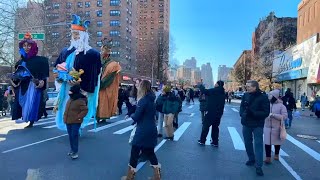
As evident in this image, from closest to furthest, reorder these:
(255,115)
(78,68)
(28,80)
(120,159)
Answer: (255,115) < (120,159) < (78,68) < (28,80)

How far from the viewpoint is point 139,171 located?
673 cm

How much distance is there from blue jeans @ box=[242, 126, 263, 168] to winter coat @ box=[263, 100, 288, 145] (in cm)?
50

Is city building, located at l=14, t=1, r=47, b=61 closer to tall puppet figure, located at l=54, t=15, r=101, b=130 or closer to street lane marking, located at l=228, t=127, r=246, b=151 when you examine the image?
tall puppet figure, located at l=54, t=15, r=101, b=130

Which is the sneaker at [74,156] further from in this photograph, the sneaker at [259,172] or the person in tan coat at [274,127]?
the person in tan coat at [274,127]

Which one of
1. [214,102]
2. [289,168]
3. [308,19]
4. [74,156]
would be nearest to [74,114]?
[74,156]

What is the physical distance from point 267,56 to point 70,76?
59.1 meters

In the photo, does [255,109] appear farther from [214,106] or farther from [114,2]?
[114,2]

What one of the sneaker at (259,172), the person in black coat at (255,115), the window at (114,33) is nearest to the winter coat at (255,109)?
the person in black coat at (255,115)

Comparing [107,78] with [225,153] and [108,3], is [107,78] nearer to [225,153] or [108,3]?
[225,153]

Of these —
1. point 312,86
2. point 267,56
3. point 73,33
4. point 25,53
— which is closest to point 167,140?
point 73,33

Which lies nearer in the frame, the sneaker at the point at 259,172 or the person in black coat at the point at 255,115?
the sneaker at the point at 259,172

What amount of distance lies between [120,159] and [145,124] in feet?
7.46

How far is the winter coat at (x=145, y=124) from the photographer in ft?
18.9

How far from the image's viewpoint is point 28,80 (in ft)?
38.4
